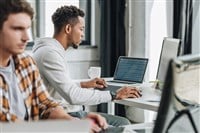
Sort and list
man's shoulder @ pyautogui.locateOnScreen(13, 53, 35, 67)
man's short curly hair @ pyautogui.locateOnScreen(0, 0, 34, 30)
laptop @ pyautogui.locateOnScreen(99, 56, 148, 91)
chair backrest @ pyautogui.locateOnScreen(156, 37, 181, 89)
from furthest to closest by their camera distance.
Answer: laptop @ pyautogui.locateOnScreen(99, 56, 148, 91) → chair backrest @ pyautogui.locateOnScreen(156, 37, 181, 89) → man's shoulder @ pyautogui.locateOnScreen(13, 53, 35, 67) → man's short curly hair @ pyautogui.locateOnScreen(0, 0, 34, 30)

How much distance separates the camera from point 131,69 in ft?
10.9

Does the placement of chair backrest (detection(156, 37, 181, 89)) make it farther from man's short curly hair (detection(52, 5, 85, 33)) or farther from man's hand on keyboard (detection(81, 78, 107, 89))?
man's short curly hair (detection(52, 5, 85, 33))

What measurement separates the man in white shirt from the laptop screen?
1.61ft

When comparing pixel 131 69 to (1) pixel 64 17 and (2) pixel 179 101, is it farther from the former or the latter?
(2) pixel 179 101

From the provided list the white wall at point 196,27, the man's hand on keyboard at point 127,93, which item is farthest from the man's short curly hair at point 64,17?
the white wall at point 196,27

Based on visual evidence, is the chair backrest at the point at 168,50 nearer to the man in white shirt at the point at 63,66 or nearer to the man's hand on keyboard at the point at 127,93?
the man's hand on keyboard at the point at 127,93

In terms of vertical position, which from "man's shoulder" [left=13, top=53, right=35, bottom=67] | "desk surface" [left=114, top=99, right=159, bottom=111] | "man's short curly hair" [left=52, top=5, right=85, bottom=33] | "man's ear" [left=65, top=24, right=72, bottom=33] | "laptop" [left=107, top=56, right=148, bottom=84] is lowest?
"desk surface" [left=114, top=99, right=159, bottom=111]

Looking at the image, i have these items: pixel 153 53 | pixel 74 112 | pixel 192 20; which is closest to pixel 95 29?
pixel 153 53

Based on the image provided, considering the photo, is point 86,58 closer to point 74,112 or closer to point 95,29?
point 95,29

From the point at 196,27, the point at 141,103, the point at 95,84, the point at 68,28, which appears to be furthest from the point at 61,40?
the point at 196,27

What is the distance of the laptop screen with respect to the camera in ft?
10.6

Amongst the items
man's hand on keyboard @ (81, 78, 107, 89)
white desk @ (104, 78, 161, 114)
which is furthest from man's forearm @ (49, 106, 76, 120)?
man's hand on keyboard @ (81, 78, 107, 89)

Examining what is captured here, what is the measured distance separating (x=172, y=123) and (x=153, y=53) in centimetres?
326

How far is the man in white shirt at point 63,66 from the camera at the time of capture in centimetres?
253
